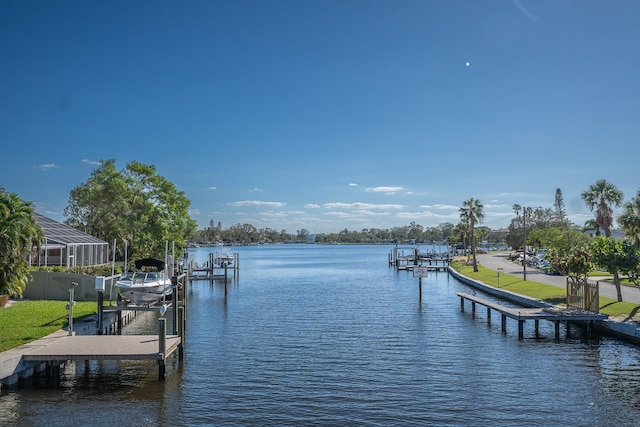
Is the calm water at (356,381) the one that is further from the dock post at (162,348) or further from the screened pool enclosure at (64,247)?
the screened pool enclosure at (64,247)

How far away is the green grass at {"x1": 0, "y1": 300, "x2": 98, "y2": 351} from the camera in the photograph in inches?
821

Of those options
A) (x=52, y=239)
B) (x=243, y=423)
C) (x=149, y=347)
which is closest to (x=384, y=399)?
(x=243, y=423)

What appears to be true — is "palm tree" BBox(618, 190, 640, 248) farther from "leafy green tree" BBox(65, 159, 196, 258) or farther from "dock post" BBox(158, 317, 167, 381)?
"leafy green tree" BBox(65, 159, 196, 258)

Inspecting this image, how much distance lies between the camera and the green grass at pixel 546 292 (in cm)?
2906

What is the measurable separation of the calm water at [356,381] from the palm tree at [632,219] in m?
10.2

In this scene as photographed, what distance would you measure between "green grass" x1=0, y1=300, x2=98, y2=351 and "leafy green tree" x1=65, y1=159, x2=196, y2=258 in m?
27.9

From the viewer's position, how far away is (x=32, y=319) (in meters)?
24.8

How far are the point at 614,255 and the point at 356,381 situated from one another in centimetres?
1806

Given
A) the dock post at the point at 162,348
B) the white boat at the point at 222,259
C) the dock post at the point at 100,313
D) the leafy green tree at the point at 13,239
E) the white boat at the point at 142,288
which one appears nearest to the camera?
the dock post at the point at 162,348

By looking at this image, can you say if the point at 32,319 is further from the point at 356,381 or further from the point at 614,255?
the point at 614,255

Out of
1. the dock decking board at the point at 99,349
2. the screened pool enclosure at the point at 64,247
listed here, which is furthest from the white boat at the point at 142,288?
the dock decking board at the point at 99,349

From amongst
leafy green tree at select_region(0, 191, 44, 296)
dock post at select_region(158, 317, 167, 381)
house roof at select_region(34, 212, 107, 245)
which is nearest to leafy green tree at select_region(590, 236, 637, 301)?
dock post at select_region(158, 317, 167, 381)

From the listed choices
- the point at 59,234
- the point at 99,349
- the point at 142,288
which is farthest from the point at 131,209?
the point at 99,349

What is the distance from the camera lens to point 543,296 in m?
36.7
